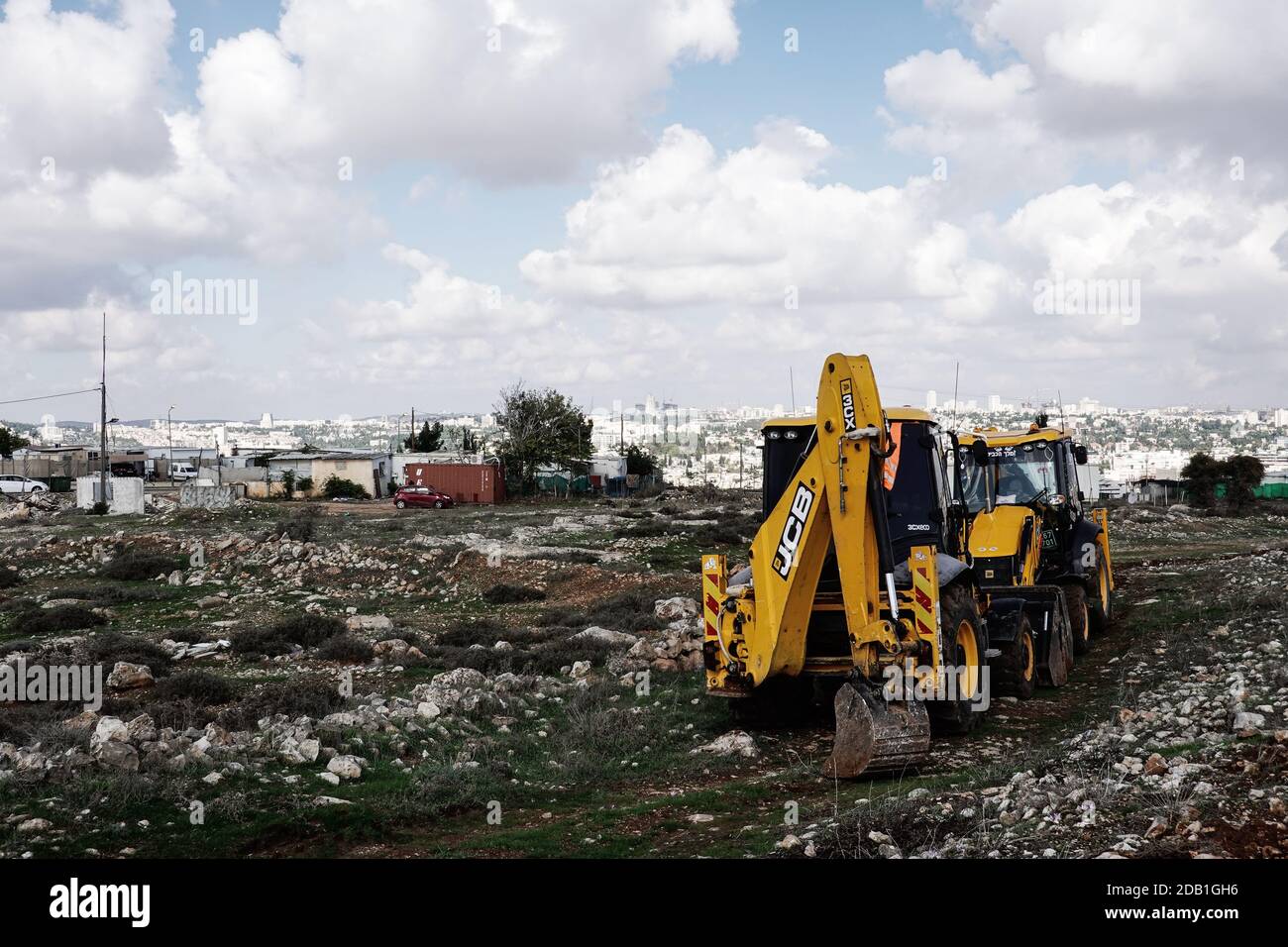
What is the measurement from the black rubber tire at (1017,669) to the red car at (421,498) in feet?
135

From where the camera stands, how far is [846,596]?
30.3 feet

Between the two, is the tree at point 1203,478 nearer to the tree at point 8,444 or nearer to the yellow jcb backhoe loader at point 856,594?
the yellow jcb backhoe loader at point 856,594

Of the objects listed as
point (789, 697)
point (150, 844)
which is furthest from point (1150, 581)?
point (150, 844)

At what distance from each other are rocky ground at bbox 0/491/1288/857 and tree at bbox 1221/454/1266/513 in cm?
3554

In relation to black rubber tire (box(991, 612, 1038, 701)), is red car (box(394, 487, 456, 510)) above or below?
above

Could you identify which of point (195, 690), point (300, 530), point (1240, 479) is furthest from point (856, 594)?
point (1240, 479)

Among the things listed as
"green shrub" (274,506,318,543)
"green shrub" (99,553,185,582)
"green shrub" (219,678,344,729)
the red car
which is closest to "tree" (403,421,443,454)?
the red car

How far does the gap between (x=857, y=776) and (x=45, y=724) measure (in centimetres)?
771

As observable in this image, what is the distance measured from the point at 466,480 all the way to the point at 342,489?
36.7ft

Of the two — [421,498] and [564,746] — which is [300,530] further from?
[564,746]

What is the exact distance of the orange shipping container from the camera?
180 feet

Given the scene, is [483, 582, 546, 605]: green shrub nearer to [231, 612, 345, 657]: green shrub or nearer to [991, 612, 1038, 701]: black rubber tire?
[231, 612, 345, 657]: green shrub

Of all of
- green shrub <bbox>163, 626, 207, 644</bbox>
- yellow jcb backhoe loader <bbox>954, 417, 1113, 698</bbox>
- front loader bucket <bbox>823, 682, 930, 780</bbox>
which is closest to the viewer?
front loader bucket <bbox>823, 682, 930, 780</bbox>

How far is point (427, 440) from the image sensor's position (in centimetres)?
8312
